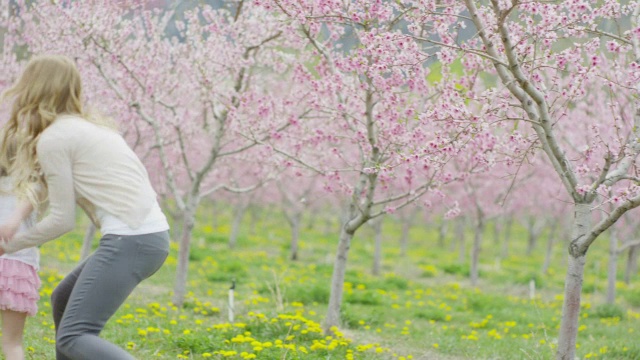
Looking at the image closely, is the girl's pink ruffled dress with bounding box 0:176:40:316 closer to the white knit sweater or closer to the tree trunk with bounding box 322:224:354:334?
the white knit sweater

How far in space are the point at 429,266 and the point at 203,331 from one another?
1345 cm

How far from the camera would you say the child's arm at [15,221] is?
10.9ft

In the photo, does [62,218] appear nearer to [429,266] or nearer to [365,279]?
[365,279]

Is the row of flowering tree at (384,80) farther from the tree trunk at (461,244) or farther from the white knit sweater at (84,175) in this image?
the tree trunk at (461,244)

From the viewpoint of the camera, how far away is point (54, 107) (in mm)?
3295

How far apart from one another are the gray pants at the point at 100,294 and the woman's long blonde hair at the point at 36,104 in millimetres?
498

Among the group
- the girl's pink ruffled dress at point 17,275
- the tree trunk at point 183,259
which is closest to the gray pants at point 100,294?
the girl's pink ruffled dress at point 17,275

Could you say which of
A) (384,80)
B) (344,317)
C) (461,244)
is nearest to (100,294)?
(384,80)

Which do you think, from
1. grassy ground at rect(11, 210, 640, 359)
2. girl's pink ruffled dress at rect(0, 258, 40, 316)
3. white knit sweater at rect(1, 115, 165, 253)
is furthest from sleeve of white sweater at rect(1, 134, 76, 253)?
grassy ground at rect(11, 210, 640, 359)

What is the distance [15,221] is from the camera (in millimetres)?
3338

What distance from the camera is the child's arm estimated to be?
10.9 ft

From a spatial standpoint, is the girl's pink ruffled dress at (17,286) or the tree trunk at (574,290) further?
the tree trunk at (574,290)

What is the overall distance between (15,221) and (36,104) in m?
0.58

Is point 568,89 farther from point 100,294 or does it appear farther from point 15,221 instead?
point 15,221
